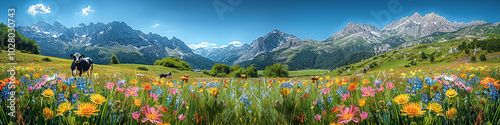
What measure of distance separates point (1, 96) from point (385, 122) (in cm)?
394

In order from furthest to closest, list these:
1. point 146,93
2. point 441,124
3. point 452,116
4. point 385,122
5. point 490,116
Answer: point 146,93 → point 490,116 → point 441,124 → point 385,122 → point 452,116

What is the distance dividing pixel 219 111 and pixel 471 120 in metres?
2.53

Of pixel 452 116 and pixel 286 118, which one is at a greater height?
pixel 452 116

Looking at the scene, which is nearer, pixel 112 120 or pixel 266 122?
pixel 112 120

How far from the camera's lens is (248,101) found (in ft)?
11.0

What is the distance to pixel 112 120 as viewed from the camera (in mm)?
1853

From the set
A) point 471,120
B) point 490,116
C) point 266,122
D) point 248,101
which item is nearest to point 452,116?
point 471,120

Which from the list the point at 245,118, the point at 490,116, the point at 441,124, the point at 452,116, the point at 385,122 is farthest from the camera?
the point at 245,118

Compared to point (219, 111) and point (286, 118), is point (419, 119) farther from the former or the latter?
point (219, 111)

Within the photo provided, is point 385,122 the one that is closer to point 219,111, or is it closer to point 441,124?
point 441,124

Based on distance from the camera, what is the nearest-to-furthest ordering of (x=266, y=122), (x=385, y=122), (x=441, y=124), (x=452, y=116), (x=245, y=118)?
(x=452, y=116)
(x=385, y=122)
(x=441, y=124)
(x=266, y=122)
(x=245, y=118)

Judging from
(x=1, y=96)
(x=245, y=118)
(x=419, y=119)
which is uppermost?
(x=1, y=96)

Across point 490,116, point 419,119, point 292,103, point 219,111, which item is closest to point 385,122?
point 419,119

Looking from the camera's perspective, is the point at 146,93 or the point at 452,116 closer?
the point at 452,116
